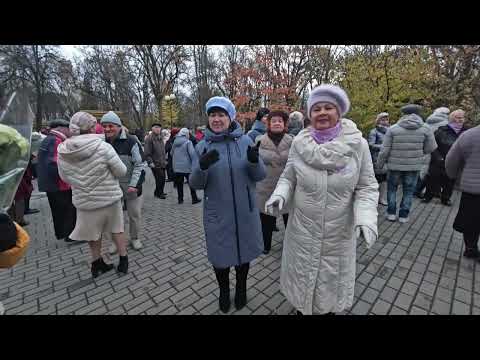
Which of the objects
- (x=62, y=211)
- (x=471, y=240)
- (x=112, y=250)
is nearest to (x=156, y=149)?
(x=62, y=211)

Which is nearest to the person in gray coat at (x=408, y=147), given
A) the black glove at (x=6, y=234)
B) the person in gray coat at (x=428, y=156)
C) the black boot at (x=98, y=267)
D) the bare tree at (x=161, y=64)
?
the person in gray coat at (x=428, y=156)

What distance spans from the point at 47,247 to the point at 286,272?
423 centimetres

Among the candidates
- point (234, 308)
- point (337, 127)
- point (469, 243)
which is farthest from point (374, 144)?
point (234, 308)

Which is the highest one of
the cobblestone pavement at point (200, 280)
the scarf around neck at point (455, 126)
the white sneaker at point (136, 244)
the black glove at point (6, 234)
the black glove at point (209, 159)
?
the scarf around neck at point (455, 126)

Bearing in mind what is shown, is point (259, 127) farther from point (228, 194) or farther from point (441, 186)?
point (441, 186)

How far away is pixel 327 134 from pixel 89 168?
248cm

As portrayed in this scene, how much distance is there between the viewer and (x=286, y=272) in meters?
2.09

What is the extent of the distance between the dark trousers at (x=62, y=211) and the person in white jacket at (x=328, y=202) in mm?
3836

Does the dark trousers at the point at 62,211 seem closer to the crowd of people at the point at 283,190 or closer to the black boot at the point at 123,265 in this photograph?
the crowd of people at the point at 283,190

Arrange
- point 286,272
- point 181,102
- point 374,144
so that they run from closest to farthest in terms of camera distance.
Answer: point 286,272 → point 374,144 → point 181,102

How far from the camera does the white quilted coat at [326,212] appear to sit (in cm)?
171

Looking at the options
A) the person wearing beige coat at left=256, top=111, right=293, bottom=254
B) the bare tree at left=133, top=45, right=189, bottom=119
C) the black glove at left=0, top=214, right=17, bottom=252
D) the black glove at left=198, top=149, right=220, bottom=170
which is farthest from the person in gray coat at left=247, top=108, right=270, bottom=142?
the bare tree at left=133, top=45, right=189, bottom=119

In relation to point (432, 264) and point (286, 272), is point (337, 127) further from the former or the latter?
point (432, 264)

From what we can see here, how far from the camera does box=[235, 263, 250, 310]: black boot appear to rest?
2451 mm
